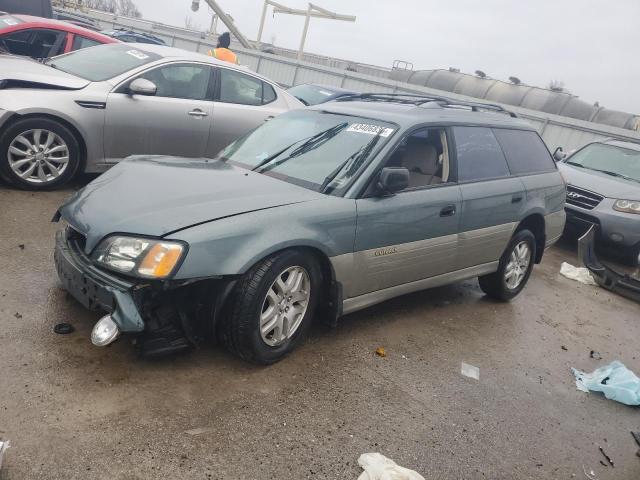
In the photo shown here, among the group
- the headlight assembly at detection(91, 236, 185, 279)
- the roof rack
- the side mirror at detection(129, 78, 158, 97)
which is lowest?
the headlight assembly at detection(91, 236, 185, 279)

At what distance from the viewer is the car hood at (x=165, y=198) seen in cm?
289

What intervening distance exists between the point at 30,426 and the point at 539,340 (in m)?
3.85

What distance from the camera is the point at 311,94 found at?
10.4 m

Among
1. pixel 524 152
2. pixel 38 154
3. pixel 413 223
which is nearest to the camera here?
pixel 413 223

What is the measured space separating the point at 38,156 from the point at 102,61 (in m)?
1.43

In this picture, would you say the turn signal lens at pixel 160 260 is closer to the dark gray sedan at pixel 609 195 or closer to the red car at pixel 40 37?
the red car at pixel 40 37

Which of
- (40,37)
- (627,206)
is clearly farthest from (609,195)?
(40,37)

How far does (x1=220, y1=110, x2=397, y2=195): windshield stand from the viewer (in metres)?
3.62

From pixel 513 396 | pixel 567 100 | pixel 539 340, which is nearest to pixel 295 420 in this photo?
pixel 513 396

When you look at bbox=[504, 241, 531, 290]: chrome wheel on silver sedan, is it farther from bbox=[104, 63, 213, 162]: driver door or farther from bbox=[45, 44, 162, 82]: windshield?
bbox=[45, 44, 162, 82]: windshield

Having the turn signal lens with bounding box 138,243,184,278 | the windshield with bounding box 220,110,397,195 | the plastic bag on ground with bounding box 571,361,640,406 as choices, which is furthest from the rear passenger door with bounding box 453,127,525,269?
the turn signal lens with bounding box 138,243,184,278

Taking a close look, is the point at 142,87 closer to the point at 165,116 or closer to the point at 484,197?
the point at 165,116

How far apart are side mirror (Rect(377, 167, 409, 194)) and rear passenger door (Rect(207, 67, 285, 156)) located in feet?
10.2

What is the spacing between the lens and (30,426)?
94.2 inches
